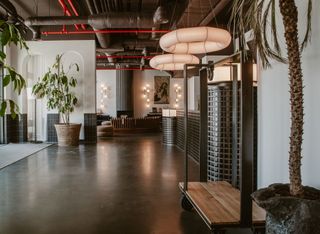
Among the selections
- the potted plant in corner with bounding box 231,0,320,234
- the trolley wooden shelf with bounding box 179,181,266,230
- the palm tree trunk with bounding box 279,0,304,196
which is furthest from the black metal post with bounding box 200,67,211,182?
the palm tree trunk with bounding box 279,0,304,196

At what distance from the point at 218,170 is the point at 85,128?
7.61m

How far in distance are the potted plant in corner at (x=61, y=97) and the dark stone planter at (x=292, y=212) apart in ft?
28.1

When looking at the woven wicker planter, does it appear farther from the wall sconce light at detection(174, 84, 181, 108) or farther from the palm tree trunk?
the wall sconce light at detection(174, 84, 181, 108)

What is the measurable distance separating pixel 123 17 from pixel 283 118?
5.80m

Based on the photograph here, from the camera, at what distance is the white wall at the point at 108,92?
59.2 feet

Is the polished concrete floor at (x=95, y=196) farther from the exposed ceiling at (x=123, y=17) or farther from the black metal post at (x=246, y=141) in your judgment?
Result: the exposed ceiling at (x=123, y=17)

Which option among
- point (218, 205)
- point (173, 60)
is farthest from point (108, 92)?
point (218, 205)

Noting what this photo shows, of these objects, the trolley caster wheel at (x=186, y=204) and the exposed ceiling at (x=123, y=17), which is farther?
the exposed ceiling at (x=123, y=17)

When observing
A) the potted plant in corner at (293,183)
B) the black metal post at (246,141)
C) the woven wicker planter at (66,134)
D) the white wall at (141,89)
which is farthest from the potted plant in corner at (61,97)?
the potted plant in corner at (293,183)

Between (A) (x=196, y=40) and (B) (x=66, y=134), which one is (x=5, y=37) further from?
(B) (x=66, y=134)

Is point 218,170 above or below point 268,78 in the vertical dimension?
below

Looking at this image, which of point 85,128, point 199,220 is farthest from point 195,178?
point 85,128

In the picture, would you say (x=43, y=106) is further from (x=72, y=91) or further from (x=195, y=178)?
(x=195, y=178)

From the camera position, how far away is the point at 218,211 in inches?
106
